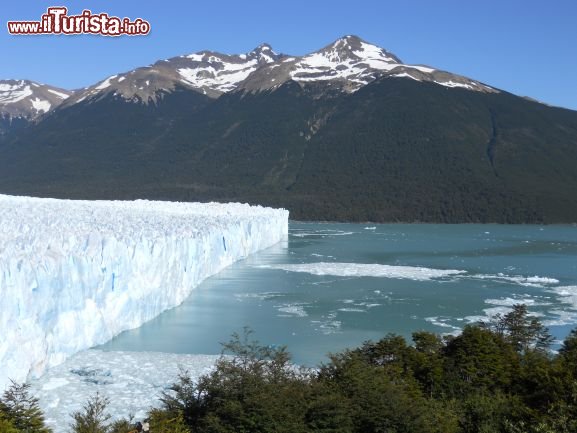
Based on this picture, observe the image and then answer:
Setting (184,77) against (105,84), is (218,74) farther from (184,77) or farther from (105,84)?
(105,84)

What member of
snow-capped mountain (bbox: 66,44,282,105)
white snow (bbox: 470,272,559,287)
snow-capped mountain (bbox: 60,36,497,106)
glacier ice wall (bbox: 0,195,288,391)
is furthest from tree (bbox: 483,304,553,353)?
snow-capped mountain (bbox: 66,44,282,105)

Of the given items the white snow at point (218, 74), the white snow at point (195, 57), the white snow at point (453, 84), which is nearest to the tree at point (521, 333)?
the white snow at point (453, 84)

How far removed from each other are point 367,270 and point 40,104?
144406 mm

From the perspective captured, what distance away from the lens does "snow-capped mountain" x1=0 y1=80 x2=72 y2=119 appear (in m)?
142

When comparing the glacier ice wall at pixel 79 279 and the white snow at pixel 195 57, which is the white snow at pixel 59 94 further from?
the glacier ice wall at pixel 79 279

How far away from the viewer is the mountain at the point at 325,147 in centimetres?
6294

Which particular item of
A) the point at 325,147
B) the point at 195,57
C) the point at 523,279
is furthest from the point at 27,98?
the point at 523,279

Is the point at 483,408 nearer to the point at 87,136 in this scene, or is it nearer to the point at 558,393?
the point at 558,393

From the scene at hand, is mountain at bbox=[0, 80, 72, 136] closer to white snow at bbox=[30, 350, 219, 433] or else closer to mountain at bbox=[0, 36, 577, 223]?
mountain at bbox=[0, 36, 577, 223]

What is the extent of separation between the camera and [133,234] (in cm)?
1362

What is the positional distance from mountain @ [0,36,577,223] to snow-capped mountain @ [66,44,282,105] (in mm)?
639

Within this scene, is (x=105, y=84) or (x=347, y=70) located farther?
(x=105, y=84)

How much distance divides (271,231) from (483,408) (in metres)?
24.6

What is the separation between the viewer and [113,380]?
882cm
